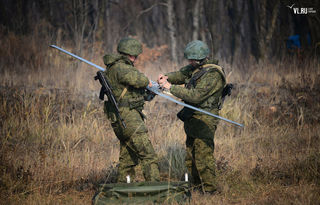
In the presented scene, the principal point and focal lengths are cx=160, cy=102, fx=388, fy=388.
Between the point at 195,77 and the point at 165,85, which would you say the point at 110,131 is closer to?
the point at 165,85

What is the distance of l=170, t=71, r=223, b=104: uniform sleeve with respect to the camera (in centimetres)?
459

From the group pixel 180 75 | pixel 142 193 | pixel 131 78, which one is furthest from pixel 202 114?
pixel 142 193

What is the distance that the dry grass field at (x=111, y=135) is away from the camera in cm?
500

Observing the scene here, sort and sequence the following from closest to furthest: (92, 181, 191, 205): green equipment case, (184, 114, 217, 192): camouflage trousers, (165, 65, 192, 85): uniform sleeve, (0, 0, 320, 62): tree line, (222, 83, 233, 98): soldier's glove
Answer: (92, 181, 191, 205): green equipment case, (184, 114, 217, 192): camouflage trousers, (222, 83, 233, 98): soldier's glove, (165, 65, 192, 85): uniform sleeve, (0, 0, 320, 62): tree line

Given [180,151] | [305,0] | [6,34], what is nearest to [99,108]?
[180,151]

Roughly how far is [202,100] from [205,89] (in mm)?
140

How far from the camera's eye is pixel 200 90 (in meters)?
4.60

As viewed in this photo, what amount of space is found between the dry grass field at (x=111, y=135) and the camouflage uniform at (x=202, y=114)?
1.04 feet

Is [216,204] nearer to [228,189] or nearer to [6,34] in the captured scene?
[228,189]

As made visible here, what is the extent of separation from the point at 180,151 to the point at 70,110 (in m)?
2.88

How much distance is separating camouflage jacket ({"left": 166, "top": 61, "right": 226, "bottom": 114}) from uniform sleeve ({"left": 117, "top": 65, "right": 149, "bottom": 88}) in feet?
1.41

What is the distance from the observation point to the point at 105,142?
684cm

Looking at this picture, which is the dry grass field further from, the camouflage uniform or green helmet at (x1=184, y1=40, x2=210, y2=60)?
green helmet at (x1=184, y1=40, x2=210, y2=60)

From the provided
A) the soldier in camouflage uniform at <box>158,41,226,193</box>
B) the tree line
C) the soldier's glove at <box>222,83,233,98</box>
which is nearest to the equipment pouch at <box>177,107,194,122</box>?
the soldier in camouflage uniform at <box>158,41,226,193</box>
